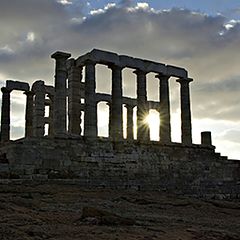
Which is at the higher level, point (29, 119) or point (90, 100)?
point (90, 100)

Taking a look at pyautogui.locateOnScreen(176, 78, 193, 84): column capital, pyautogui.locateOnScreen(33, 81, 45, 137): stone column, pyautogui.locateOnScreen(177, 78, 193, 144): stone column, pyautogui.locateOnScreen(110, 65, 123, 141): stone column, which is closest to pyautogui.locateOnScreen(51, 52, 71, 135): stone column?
pyautogui.locateOnScreen(110, 65, 123, 141): stone column

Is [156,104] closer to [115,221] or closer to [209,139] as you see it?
[209,139]

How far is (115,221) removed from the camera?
1302cm

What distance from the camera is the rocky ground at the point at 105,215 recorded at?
11492 mm

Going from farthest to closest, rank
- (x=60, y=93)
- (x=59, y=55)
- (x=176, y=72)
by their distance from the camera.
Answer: (x=176, y=72) → (x=60, y=93) → (x=59, y=55)

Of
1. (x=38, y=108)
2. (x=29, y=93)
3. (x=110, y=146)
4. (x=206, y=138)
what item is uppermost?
(x=29, y=93)

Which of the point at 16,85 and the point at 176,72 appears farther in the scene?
the point at 16,85

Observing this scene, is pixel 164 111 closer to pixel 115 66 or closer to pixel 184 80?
pixel 184 80

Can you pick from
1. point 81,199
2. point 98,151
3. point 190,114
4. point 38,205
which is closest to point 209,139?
point 190,114

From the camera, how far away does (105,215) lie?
13180mm

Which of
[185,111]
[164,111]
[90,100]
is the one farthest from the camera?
[185,111]

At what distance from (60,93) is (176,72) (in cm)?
1018

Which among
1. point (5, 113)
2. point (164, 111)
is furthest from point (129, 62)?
point (5, 113)

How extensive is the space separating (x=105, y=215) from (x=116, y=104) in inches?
754
